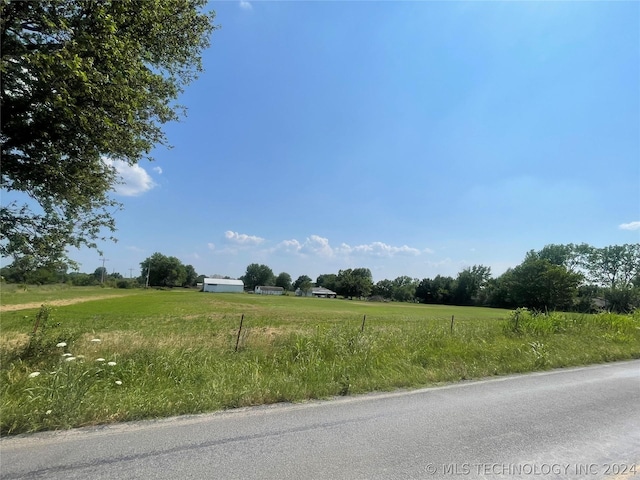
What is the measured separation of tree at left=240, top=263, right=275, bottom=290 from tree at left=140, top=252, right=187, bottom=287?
125 feet

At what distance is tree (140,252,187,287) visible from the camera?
5374 inches

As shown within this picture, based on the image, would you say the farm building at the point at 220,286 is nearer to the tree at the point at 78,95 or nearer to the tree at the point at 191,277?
the tree at the point at 191,277

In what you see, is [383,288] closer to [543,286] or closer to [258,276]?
[258,276]

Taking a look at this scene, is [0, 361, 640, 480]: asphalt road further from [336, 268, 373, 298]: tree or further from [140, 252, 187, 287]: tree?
[140, 252, 187, 287]: tree

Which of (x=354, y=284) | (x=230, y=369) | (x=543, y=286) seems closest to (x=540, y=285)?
(x=543, y=286)

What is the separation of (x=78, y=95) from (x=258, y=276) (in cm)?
16785

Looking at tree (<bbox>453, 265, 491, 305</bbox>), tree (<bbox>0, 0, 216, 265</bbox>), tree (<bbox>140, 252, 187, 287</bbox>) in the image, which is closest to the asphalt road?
tree (<bbox>0, 0, 216, 265</bbox>)

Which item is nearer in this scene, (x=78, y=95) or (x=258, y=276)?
(x=78, y=95)

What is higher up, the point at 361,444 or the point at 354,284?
the point at 354,284

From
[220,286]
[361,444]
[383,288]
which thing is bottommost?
[220,286]

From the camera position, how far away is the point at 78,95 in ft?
18.8

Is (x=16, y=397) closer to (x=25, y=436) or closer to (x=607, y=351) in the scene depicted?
(x=25, y=436)

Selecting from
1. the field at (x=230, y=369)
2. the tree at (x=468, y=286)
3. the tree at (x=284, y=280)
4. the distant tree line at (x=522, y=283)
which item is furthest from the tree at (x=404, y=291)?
the field at (x=230, y=369)

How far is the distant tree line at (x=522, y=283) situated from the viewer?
68438mm
